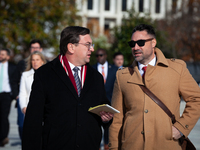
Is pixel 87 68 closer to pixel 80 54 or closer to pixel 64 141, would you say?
pixel 80 54

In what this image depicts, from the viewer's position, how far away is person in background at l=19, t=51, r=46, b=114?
5.99 m

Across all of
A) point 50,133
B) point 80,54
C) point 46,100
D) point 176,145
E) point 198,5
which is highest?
point 198,5

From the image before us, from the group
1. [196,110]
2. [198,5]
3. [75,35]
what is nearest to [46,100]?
[75,35]

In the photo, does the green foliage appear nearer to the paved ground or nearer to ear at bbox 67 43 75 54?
the paved ground

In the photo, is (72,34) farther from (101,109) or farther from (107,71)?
(107,71)

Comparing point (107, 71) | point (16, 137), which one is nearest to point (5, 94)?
point (16, 137)

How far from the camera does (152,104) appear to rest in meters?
3.54

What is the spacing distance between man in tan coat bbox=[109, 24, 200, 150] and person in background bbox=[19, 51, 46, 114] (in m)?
2.63

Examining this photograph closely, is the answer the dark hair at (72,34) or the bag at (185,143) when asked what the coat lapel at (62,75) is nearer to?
the dark hair at (72,34)

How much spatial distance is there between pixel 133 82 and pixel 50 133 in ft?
3.56

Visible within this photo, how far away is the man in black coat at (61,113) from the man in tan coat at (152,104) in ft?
1.39

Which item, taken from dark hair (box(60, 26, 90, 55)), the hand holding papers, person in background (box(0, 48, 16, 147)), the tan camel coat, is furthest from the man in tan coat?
person in background (box(0, 48, 16, 147))

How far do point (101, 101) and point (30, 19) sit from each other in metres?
21.3

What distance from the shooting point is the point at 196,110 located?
3533 mm
